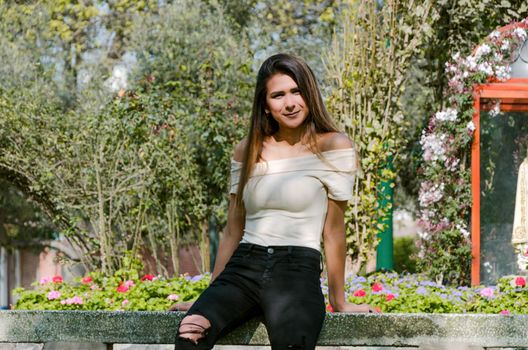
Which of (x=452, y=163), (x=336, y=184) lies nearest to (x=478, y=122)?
(x=452, y=163)

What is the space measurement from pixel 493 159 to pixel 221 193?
3445 mm

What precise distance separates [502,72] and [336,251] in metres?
5.84

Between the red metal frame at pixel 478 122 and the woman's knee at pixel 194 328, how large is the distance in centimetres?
598

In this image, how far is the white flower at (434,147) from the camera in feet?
27.7

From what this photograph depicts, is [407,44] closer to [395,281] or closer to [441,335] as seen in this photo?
[395,281]

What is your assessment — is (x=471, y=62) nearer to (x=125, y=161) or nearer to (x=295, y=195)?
(x=125, y=161)

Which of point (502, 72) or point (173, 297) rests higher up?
point (502, 72)

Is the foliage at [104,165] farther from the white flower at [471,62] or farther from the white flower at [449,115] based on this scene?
the white flower at [471,62]

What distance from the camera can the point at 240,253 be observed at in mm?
2984

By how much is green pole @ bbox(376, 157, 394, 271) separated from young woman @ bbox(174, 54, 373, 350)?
4797 mm

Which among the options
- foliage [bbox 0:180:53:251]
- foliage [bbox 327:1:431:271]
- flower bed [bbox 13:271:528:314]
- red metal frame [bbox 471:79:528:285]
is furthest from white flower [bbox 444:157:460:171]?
foliage [bbox 0:180:53:251]

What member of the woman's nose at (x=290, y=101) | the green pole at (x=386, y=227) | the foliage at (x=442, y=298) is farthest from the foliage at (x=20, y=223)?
the woman's nose at (x=290, y=101)

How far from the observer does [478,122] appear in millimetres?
8453

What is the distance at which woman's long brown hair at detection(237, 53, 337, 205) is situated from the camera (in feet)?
10.0
